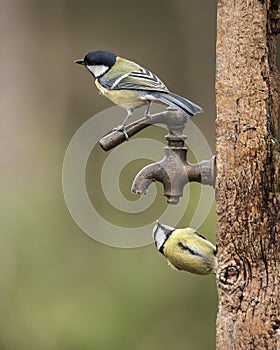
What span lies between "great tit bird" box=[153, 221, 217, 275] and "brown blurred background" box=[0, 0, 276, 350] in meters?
1.18

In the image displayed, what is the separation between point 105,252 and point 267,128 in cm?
175

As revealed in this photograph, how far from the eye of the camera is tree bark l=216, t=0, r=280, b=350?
1.27m

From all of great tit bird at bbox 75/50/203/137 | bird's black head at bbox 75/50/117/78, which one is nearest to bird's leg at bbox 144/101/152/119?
great tit bird at bbox 75/50/203/137

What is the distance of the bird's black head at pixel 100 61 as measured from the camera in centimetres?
146

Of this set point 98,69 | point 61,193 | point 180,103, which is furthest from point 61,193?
point 180,103

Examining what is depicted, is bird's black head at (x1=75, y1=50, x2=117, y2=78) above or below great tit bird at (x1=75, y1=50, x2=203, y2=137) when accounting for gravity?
above

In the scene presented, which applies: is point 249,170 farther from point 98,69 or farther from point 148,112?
point 98,69

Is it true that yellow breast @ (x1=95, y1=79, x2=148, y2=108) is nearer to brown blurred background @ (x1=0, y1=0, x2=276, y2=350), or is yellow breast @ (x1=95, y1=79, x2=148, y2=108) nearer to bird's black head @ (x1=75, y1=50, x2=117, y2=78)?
bird's black head @ (x1=75, y1=50, x2=117, y2=78)

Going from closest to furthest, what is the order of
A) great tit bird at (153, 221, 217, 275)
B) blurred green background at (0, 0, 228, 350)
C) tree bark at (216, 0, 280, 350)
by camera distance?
tree bark at (216, 0, 280, 350)
great tit bird at (153, 221, 217, 275)
blurred green background at (0, 0, 228, 350)

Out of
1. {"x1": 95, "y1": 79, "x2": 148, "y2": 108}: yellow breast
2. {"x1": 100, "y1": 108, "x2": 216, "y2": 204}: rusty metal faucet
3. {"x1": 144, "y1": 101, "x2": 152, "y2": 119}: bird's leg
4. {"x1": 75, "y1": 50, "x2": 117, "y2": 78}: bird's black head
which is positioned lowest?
{"x1": 100, "y1": 108, "x2": 216, "y2": 204}: rusty metal faucet

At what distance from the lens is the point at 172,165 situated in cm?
139

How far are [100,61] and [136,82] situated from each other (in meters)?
0.08

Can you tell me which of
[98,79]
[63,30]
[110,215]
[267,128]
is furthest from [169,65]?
[267,128]

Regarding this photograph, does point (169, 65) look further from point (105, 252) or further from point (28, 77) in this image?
point (105, 252)
